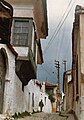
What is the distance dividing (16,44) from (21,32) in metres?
0.75

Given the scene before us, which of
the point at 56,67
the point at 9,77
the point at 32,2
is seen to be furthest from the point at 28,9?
the point at 56,67

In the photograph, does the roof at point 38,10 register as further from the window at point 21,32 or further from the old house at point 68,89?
the old house at point 68,89

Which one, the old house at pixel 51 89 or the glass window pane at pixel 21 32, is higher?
the glass window pane at pixel 21 32

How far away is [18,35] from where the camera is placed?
533 inches

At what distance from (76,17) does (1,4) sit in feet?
11.2

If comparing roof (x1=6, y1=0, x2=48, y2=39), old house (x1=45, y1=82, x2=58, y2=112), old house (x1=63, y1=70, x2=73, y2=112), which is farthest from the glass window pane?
old house (x1=45, y1=82, x2=58, y2=112)

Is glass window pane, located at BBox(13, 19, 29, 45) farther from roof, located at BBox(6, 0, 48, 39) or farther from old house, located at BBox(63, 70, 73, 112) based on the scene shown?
old house, located at BBox(63, 70, 73, 112)

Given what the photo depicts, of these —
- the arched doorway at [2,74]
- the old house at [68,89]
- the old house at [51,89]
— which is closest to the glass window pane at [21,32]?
the arched doorway at [2,74]

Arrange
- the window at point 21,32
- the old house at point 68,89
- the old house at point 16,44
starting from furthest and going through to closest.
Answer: the old house at point 68,89
the window at point 21,32
the old house at point 16,44

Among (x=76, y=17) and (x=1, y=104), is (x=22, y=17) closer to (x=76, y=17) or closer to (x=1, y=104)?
(x=76, y=17)

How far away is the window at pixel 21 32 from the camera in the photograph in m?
13.4

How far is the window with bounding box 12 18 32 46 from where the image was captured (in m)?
13.4

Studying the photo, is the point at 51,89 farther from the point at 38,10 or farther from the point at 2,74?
the point at 2,74

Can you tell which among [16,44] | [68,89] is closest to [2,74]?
[16,44]
